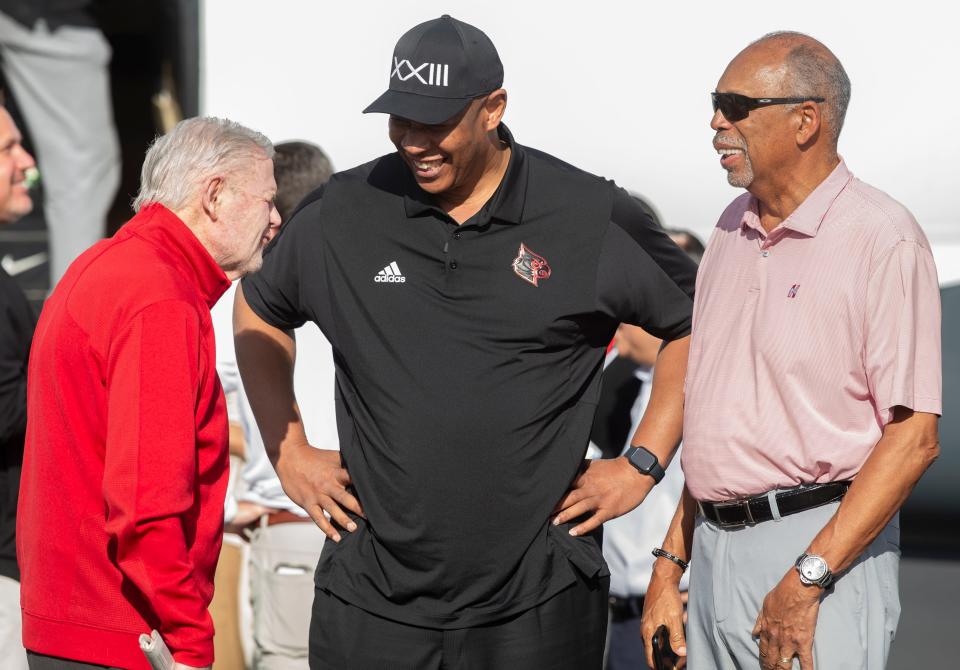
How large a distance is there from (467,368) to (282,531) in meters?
1.20

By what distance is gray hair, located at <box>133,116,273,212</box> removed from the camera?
85.4 inches

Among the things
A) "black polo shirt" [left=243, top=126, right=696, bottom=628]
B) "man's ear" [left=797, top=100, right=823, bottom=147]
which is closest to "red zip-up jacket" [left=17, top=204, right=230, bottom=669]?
"black polo shirt" [left=243, top=126, right=696, bottom=628]

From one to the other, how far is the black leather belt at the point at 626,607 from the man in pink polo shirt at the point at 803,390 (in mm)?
1045

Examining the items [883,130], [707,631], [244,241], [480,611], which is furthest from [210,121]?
[883,130]

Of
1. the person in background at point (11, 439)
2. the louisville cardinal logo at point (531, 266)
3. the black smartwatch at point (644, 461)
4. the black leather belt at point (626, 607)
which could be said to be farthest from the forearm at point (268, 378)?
the black leather belt at point (626, 607)

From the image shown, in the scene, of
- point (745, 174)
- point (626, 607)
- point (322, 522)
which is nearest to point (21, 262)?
point (626, 607)

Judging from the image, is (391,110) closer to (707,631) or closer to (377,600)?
(377,600)

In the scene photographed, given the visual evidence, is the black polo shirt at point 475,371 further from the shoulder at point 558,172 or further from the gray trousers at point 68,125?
the gray trousers at point 68,125

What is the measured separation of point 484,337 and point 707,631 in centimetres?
68

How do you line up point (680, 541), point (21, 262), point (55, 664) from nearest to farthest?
point (55, 664), point (680, 541), point (21, 262)

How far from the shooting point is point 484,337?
230 cm

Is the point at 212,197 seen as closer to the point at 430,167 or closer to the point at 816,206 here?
the point at 430,167

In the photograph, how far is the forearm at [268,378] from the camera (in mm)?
→ 2611

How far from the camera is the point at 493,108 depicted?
7.84 feet
